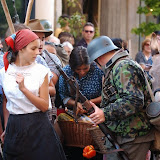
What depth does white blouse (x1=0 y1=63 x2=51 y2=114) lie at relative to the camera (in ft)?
14.5

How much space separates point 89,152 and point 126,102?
6.68ft

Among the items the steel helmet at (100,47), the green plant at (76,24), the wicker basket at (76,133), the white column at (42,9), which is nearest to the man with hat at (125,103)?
the steel helmet at (100,47)

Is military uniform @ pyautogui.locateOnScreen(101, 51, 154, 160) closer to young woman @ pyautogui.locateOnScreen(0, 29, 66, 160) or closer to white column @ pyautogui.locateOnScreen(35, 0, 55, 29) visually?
young woman @ pyautogui.locateOnScreen(0, 29, 66, 160)

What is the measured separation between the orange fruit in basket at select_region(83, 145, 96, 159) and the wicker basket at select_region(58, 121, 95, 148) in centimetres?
18

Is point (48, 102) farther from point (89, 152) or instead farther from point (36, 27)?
point (36, 27)

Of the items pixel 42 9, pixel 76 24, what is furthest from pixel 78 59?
pixel 76 24

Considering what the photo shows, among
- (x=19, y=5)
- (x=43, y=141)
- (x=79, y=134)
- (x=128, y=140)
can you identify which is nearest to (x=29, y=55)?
(x=43, y=141)

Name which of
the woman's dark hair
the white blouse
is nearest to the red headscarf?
the white blouse

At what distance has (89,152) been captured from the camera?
602 cm

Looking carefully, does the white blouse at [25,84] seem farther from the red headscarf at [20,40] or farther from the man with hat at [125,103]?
the man with hat at [125,103]

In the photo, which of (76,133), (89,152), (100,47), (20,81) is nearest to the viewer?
(20,81)

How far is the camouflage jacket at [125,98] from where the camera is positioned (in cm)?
417

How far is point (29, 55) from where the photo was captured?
4.44 meters

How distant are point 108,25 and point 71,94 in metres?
11.2
